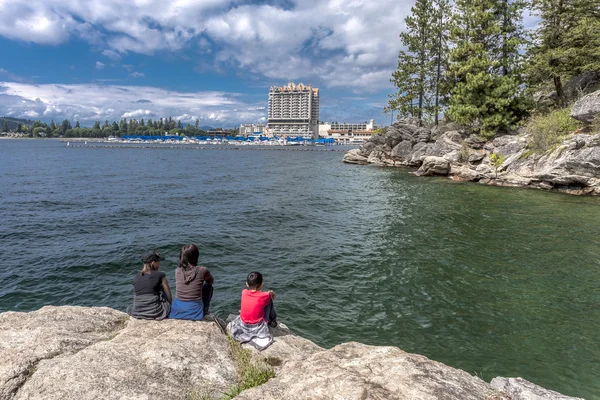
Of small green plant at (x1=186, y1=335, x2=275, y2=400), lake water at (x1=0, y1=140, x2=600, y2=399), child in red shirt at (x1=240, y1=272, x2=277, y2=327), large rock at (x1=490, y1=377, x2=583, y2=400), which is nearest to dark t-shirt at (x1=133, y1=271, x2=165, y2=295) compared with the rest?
child in red shirt at (x1=240, y1=272, x2=277, y2=327)

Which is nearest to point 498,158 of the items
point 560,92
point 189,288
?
point 560,92

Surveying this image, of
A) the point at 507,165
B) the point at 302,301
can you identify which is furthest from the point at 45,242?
the point at 507,165

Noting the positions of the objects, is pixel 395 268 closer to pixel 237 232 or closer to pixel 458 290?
pixel 458 290

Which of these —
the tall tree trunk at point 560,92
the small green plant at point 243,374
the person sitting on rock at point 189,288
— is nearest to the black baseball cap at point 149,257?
the person sitting on rock at point 189,288

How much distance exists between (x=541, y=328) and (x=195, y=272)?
35.6ft

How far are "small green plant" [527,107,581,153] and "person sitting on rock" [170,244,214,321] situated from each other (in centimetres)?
4080

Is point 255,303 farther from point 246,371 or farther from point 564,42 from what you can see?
point 564,42

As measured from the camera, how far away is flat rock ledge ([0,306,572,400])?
5336 mm

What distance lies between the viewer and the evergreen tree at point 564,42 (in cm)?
3941

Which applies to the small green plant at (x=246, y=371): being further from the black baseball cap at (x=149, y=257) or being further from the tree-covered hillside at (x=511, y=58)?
the tree-covered hillside at (x=511, y=58)

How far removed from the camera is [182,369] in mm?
6492

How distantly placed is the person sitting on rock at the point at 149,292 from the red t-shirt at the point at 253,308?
7.16 ft

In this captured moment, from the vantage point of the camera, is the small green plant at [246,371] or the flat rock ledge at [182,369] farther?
the small green plant at [246,371]

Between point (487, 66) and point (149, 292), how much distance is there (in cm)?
5601
